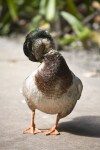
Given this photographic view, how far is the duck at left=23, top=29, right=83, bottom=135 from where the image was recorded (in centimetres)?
327

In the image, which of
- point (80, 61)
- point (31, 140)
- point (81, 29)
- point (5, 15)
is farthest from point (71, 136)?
point (5, 15)

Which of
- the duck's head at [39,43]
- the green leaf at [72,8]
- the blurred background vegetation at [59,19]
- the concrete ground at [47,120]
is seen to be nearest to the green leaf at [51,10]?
the blurred background vegetation at [59,19]

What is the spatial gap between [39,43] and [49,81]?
Result: 405 mm

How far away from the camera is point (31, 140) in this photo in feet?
10.8

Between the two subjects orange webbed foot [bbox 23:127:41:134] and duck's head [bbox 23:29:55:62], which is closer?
duck's head [bbox 23:29:55:62]

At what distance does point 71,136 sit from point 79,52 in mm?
5103

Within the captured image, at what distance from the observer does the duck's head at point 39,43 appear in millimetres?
3391

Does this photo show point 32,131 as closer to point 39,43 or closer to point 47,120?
point 47,120

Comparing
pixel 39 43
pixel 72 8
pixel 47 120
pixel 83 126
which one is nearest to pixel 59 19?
pixel 72 8

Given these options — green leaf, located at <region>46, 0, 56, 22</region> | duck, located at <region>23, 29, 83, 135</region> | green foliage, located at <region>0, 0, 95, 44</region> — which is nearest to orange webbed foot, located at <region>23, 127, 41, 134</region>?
duck, located at <region>23, 29, 83, 135</region>

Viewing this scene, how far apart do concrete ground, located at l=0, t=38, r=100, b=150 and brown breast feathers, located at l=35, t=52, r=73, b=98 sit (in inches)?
18.6

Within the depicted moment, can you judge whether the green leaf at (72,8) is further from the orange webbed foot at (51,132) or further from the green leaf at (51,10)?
the orange webbed foot at (51,132)

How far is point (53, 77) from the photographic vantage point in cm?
327

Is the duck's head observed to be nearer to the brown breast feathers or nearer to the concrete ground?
the brown breast feathers
